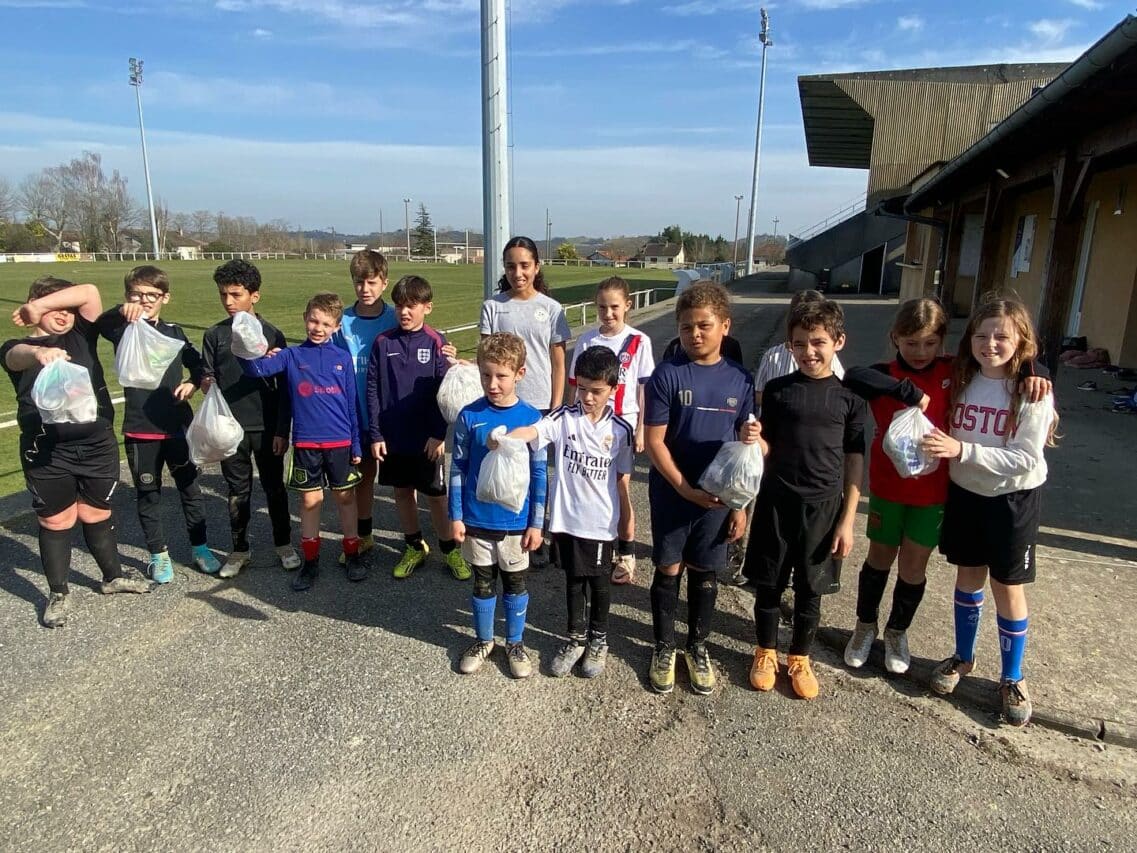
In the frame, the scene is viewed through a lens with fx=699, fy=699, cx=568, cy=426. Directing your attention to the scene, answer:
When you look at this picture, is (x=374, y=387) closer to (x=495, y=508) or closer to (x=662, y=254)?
(x=495, y=508)

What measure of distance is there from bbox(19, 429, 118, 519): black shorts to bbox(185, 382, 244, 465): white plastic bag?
0.43m

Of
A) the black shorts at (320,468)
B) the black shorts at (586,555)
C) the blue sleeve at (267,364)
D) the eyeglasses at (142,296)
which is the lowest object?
the black shorts at (586,555)

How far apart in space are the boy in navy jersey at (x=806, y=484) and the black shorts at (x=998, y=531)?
1.42 ft

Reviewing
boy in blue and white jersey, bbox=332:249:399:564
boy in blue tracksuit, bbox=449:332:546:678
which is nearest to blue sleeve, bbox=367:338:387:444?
boy in blue and white jersey, bbox=332:249:399:564

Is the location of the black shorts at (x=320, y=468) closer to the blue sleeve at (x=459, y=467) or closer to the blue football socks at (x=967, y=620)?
the blue sleeve at (x=459, y=467)

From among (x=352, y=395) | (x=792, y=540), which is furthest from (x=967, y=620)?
(x=352, y=395)

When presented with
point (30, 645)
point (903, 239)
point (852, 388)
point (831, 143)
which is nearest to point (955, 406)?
point (852, 388)

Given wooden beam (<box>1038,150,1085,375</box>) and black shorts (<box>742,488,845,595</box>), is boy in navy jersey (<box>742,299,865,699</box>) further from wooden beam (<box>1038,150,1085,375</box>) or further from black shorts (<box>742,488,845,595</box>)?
wooden beam (<box>1038,150,1085,375</box>)

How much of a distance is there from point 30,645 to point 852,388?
13.2ft

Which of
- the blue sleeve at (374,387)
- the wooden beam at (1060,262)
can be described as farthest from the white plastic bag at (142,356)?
the wooden beam at (1060,262)

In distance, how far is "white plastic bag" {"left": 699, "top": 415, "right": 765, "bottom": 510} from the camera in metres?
2.74

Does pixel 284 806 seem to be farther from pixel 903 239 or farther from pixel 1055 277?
pixel 903 239

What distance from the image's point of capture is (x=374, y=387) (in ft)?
12.8

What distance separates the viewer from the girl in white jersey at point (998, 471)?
2736 millimetres
